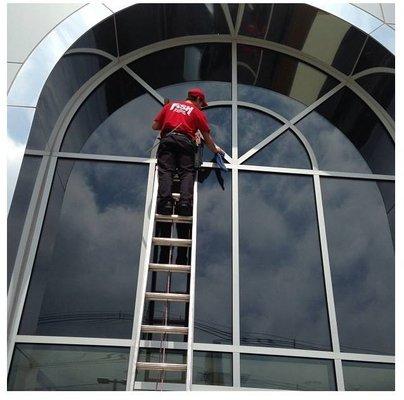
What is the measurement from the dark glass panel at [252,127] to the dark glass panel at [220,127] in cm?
11

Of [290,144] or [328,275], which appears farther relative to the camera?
[290,144]

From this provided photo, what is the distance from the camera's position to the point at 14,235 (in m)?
3.57

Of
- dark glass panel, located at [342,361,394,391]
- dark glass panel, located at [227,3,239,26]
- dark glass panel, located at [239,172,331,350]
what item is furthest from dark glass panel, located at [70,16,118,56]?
dark glass panel, located at [342,361,394,391]

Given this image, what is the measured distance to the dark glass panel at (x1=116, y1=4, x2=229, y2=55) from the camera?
4.64m

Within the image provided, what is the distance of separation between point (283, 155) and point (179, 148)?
4.03 feet

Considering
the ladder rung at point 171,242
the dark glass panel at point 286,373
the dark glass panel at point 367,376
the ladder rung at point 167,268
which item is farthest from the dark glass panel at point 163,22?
the dark glass panel at point 367,376

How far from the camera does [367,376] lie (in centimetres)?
374

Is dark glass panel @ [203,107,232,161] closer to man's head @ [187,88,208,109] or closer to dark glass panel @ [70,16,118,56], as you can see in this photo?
man's head @ [187,88,208,109]

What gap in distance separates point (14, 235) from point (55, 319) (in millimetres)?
789

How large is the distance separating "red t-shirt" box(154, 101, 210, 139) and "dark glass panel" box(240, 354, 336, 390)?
209 cm

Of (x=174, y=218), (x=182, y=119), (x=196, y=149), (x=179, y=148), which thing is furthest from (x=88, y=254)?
(x=182, y=119)

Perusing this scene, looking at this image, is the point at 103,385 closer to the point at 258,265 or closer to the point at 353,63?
the point at 258,265

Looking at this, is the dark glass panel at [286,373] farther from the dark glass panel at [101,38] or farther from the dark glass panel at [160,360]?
the dark glass panel at [101,38]
